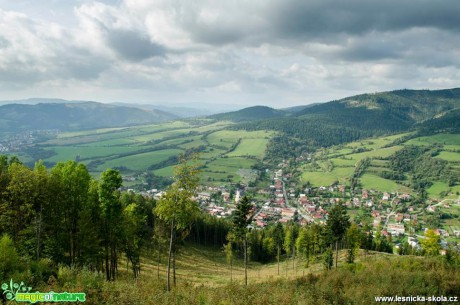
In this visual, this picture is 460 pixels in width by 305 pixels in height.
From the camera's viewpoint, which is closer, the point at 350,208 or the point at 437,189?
the point at 350,208

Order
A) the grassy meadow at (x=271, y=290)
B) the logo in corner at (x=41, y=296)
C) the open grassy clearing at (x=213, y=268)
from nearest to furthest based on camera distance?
the logo in corner at (x=41, y=296)
the grassy meadow at (x=271, y=290)
the open grassy clearing at (x=213, y=268)

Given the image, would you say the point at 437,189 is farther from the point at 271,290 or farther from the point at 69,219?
the point at 69,219

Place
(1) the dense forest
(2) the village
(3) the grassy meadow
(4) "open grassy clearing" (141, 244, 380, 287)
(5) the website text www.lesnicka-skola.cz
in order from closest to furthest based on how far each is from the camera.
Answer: (3) the grassy meadow, (5) the website text www.lesnicka-skola.cz, (1) the dense forest, (4) "open grassy clearing" (141, 244, 380, 287), (2) the village

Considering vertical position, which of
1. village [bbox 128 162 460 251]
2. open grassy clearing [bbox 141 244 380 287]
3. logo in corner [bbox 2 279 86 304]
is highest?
logo in corner [bbox 2 279 86 304]

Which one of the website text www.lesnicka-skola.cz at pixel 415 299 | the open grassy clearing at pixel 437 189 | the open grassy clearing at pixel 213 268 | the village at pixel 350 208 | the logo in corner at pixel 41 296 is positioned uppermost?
the logo in corner at pixel 41 296

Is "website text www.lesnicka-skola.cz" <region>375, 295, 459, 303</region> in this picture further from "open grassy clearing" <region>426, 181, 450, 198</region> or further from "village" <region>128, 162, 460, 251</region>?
"open grassy clearing" <region>426, 181, 450, 198</region>

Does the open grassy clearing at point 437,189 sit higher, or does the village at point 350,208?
the open grassy clearing at point 437,189

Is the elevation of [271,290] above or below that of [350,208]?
above

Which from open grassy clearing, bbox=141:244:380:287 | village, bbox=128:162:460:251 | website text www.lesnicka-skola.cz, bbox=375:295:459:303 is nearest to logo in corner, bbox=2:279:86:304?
website text www.lesnicka-skola.cz, bbox=375:295:459:303

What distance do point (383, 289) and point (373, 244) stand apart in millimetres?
77619

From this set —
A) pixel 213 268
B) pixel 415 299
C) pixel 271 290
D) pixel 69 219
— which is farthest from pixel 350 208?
pixel 69 219

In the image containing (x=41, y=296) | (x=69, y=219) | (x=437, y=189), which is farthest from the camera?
(x=437, y=189)

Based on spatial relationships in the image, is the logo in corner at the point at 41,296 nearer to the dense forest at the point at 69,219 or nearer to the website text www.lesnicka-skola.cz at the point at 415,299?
the dense forest at the point at 69,219

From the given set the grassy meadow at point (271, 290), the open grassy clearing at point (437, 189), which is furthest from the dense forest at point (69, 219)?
the open grassy clearing at point (437, 189)
